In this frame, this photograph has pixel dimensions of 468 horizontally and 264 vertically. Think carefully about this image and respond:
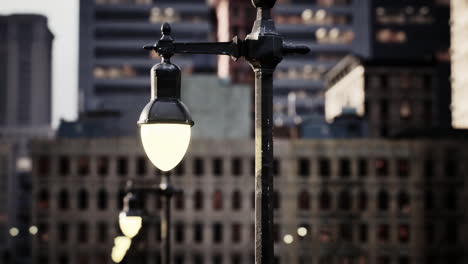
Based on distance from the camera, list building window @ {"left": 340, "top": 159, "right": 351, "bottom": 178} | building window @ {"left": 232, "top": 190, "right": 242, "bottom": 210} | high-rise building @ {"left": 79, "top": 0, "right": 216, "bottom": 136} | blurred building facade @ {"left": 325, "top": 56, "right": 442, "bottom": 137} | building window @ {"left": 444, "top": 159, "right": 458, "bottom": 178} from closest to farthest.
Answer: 1. building window @ {"left": 232, "top": 190, "right": 242, "bottom": 210}
2. building window @ {"left": 340, "top": 159, "right": 351, "bottom": 178}
3. building window @ {"left": 444, "top": 159, "right": 458, "bottom": 178}
4. blurred building facade @ {"left": 325, "top": 56, "right": 442, "bottom": 137}
5. high-rise building @ {"left": 79, "top": 0, "right": 216, "bottom": 136}

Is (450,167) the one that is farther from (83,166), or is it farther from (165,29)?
(165,29)

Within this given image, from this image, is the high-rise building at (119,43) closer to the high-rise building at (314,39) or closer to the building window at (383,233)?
the high-rise building at (314,39)

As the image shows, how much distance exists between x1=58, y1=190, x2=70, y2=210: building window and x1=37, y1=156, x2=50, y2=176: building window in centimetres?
240

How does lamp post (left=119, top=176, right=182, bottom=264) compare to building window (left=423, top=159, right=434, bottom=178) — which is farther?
building window (left=423, top=159, right=434, bottom=178)

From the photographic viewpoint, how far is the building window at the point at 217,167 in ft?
237

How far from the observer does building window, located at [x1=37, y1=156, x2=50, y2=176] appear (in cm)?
7306

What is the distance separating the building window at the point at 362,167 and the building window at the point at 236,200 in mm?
11741

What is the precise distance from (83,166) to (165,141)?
69.2 meters

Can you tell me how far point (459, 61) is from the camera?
101 m

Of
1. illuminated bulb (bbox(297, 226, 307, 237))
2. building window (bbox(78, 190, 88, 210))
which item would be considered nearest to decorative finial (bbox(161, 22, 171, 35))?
illuminated bulb (bbox(297, 226, 307, 237))

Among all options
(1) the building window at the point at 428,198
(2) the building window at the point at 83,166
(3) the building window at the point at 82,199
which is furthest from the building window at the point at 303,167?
(3) the building window at the point at 82,199

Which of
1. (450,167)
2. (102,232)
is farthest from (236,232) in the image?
(450,167)

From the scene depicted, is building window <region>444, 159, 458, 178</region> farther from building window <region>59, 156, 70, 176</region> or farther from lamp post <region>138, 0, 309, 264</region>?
lamp post <region>138, 0, 309, 264</region>

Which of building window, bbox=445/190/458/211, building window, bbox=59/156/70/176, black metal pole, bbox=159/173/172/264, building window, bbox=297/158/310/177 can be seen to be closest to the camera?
black metal pole, bbox=159/173/172/264
